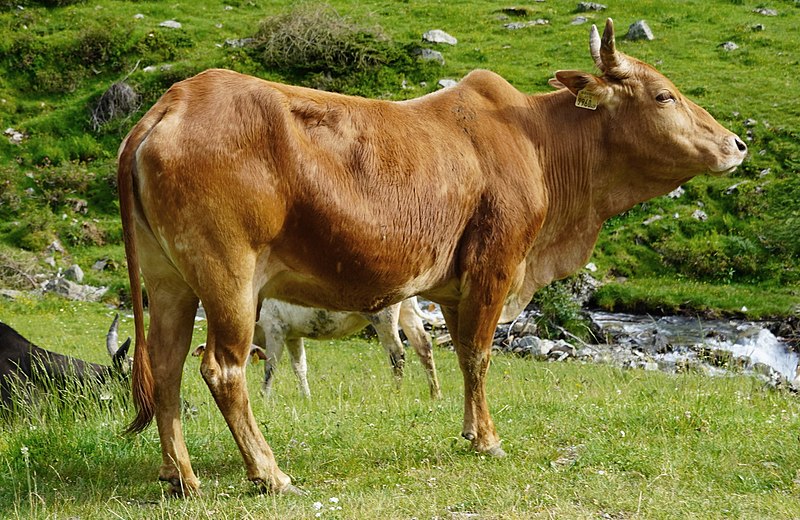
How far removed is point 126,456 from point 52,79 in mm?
26001

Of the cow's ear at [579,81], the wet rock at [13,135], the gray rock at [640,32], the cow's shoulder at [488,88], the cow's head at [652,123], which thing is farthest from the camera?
the gray rock at [640,32]

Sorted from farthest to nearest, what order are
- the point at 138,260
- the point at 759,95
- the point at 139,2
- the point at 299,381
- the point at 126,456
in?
the point at 139,2 < the point at 759,95 < the point at 299,381 < the point at 126,456 < the point at 138,260

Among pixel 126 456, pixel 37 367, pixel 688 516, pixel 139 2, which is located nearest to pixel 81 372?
pixel 37 367

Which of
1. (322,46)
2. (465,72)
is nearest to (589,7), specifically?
(465,72)

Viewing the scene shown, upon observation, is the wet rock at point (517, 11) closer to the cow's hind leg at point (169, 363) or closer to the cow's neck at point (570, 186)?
the cow's neck at point (570, 186)

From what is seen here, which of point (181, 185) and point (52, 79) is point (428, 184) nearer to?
point (181, 185)

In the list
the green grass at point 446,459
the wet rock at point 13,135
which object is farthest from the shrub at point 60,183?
the green grass at point 446,459

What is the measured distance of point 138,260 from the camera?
19.8 ft

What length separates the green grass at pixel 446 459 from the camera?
580 centimetres

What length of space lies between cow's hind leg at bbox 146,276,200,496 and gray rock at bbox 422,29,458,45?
85.2 feet

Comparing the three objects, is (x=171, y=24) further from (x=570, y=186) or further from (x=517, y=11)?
(x=570, y=186)

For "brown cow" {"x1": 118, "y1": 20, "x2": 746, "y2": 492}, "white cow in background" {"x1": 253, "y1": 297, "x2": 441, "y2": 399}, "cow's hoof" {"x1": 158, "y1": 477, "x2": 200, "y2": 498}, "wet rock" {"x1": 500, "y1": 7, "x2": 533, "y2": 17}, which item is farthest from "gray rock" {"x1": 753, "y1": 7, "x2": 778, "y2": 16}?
"cow's hoof" {"x1": 158, "y1": 477, "x2": 200, "y2": 498}

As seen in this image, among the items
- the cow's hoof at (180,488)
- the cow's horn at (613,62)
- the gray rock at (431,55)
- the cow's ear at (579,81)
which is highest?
the cow's horn at (613,62)

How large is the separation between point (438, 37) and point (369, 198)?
26.0 meters
